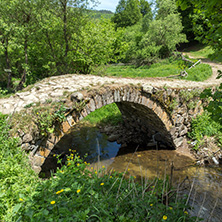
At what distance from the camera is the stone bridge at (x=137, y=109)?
3.93 metres

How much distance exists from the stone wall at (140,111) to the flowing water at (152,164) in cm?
112

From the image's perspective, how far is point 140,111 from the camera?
7422mm

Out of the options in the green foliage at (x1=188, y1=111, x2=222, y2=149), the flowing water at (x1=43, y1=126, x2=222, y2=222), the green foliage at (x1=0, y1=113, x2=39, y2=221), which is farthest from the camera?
the green foliage at (x1=188, y1=111, x2=222, y2=149)

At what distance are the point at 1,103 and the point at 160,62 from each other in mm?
20709

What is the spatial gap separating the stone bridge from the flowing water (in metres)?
1.11

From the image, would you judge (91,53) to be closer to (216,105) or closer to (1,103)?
(1,103)

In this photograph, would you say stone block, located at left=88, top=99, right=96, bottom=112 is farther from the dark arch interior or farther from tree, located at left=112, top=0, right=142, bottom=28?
tree, located at left=112, top=0, right=142, bottom=28

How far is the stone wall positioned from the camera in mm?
4059

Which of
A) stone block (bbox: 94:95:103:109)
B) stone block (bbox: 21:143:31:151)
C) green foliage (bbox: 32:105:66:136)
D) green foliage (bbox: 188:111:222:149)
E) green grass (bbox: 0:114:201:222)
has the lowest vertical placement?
green foliage (bbox: 188:111:222:149)

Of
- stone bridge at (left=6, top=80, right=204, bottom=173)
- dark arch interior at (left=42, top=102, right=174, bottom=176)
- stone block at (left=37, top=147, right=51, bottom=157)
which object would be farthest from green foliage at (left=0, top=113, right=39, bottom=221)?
dark arch interior at (left=42, top=102, right=174, bottom=176)

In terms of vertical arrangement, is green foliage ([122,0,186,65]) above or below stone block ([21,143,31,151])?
above

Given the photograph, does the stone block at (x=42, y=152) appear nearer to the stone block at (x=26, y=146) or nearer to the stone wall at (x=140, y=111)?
the stone wall at (x=140, y=111)

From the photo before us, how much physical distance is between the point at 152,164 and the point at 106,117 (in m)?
5.17

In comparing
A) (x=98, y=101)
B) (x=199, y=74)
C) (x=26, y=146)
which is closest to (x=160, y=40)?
(x=199, y=74)
